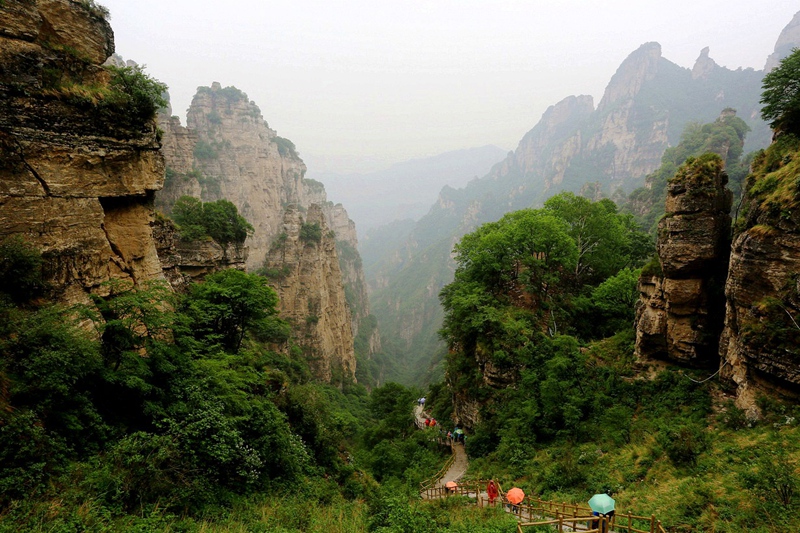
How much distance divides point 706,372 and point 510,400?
28.7 ft

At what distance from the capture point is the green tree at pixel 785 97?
13.9 m

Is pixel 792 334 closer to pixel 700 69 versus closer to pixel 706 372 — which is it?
pixel 706 372

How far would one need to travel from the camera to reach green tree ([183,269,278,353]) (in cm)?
1790

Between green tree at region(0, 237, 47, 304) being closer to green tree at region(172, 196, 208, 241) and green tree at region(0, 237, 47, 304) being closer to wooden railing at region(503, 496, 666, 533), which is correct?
wooden railing at region(503, 496, 666, 533)

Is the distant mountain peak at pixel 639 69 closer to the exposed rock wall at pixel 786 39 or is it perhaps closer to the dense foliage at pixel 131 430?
the exposed rock wall at pixel 786 39

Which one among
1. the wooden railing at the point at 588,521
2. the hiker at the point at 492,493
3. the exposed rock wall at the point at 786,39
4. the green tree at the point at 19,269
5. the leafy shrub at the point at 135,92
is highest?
the exposed rock wall at the point at 786,39

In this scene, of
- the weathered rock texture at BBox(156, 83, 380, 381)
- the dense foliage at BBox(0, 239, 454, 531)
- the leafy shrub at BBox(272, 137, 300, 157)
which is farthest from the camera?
the leafy shrub at BBox(272, 137, 300, 157)

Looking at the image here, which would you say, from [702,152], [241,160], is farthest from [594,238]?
[241,160]

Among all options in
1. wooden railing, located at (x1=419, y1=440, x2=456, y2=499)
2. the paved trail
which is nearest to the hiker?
wooden railing, located at (x1=419, y1=440, x2=456, y2=499)

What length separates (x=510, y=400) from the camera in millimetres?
19422

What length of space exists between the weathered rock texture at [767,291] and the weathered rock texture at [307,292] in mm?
47462

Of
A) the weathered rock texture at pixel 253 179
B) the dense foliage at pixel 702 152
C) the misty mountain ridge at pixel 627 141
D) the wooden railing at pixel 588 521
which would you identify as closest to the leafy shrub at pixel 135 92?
the wooden railing at pixel 588 521

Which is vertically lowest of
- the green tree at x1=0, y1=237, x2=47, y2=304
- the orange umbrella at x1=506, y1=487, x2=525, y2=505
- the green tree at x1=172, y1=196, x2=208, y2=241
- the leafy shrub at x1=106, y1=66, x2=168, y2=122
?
the orange umbrella at x1=506, y1=487, x2=525, y2=505

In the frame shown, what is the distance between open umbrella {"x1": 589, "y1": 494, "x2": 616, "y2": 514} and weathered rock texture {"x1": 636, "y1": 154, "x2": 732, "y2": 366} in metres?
9.35
